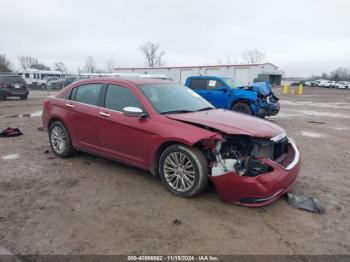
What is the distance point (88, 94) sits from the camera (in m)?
5.38

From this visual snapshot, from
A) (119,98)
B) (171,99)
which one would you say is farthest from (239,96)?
(119,98)

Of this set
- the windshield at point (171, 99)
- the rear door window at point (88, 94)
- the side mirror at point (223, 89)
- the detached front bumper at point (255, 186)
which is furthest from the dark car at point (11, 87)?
the detached front bumper at point (255, 186)

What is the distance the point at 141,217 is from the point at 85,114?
2341mm

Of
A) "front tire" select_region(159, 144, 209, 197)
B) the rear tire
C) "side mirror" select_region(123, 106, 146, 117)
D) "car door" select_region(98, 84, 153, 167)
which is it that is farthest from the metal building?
"front tire" select_region(159, 144, 209, 197)

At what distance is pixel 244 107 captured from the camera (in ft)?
36.2

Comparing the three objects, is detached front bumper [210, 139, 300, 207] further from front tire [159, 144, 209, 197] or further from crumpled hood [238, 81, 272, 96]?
crumpled hood [238, 81, 272, 96]

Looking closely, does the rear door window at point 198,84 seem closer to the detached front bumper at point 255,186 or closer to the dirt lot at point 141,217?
the dirt lot at point 141,217

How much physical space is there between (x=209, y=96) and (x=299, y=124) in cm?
341

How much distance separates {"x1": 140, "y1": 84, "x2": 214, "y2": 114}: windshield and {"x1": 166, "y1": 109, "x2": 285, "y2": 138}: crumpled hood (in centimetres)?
24

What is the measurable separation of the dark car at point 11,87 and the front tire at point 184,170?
61.6 ft

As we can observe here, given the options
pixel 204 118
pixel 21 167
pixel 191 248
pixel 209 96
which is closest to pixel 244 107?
pixel 209 96

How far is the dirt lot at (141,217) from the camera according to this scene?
304 cm

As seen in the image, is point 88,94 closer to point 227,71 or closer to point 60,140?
point 60,140

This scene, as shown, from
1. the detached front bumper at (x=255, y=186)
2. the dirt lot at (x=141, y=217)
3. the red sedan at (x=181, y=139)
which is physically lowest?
the dirt lot at (x=141, y=217)
